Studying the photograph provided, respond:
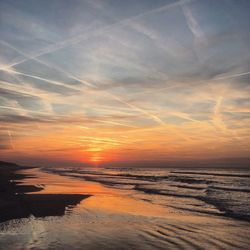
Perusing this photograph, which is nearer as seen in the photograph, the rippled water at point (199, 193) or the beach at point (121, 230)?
the beach at point (121, 230)

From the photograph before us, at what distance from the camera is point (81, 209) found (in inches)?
735

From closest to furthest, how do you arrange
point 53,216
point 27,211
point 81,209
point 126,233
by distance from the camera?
1. point 126,233
2. point 53,216
3. point 27,211
4. point 81,209

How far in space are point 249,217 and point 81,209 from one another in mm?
10037

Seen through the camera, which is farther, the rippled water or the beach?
the rippled water

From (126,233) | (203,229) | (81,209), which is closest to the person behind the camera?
(126,233)

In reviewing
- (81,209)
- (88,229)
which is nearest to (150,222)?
(88,229)

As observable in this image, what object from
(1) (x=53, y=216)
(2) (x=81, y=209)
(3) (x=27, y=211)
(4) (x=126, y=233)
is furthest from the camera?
(2) (x=81, y=209)

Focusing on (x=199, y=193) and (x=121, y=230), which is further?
(x=199, y=193)

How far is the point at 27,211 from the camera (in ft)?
55.8

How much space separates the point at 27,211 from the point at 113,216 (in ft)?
Result: 16.6

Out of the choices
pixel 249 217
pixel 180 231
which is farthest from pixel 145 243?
pixel 249 217

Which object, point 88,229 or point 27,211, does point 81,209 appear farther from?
point 88,229

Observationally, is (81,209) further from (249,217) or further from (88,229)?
(249,217)

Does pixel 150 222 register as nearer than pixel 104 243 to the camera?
No
